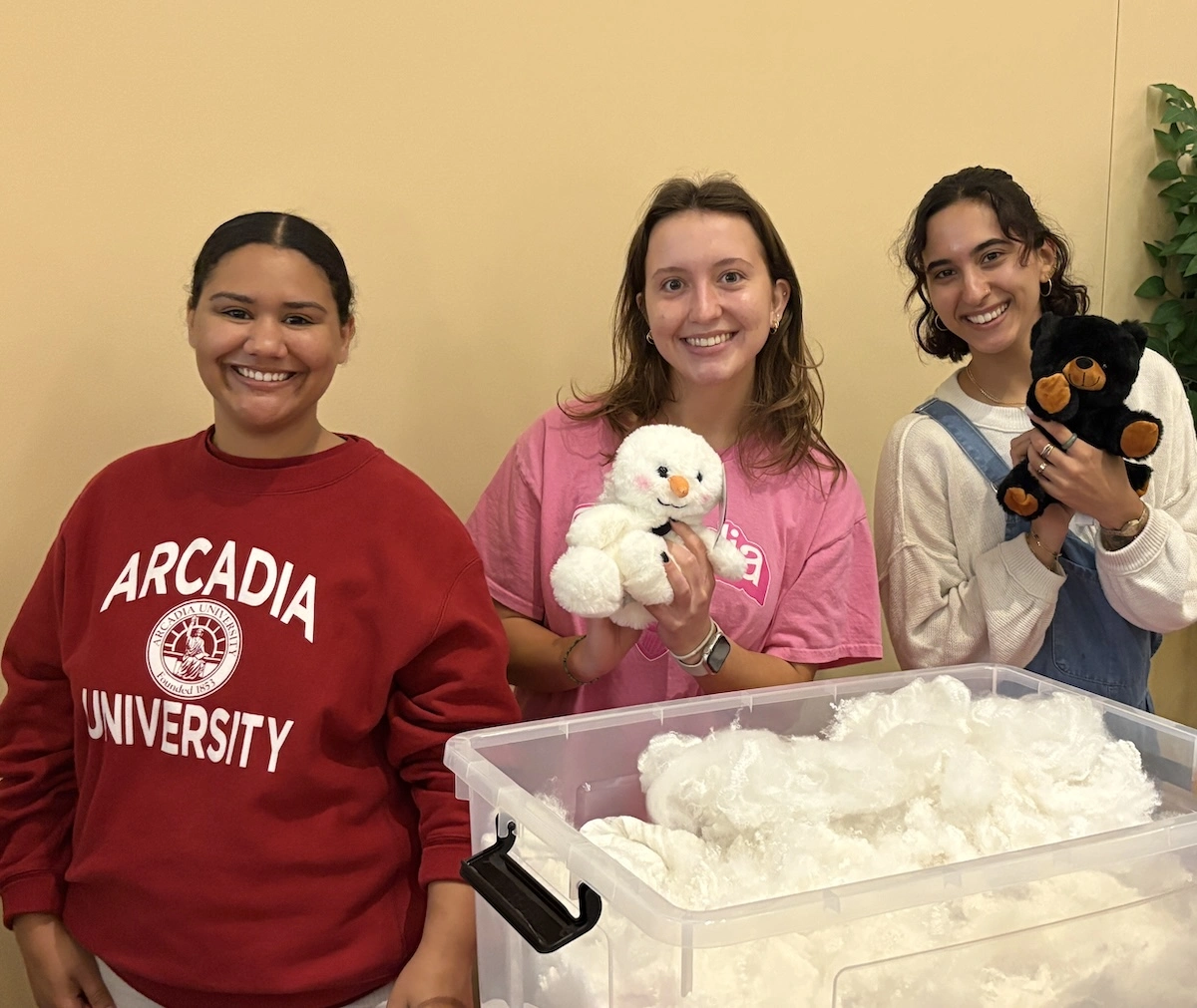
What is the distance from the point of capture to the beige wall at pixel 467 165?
110 cm

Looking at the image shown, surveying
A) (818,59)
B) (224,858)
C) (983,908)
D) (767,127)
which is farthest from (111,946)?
(818,59)

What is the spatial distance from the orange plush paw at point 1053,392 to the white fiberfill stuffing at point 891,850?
351 millimetres

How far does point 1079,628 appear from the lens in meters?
1.22

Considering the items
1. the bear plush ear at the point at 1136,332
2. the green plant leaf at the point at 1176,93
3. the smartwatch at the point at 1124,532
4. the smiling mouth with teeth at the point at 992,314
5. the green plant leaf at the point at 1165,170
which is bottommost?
the smartwatch at the point at 1124,532

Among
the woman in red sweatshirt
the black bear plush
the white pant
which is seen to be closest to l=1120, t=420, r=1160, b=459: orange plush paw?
the black bear plush

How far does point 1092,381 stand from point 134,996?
1059 millimetres

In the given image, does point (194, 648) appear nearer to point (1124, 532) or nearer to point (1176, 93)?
point (1124, 532)

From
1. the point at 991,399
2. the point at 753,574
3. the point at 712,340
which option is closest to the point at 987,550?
the point at 991,399

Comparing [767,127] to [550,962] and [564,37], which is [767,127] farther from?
[550,962]

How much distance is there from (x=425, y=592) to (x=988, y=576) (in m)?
0.64

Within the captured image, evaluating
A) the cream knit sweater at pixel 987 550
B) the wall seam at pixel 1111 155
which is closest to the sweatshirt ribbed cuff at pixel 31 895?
the cream knit sweater at pixel 987 550

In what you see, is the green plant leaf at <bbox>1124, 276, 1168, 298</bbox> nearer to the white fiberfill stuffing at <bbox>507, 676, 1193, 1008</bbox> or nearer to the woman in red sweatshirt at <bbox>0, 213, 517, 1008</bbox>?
the white fiberfill stuffing at <bbox>507, 676, 1193, 1008</bbox>

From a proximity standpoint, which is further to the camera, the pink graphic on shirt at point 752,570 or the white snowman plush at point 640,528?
the pink graphic on shirt at point 752,570

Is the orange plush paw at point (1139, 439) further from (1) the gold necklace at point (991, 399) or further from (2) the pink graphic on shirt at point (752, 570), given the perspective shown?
(2) the pink graphic on shirt at point (752, 570)
